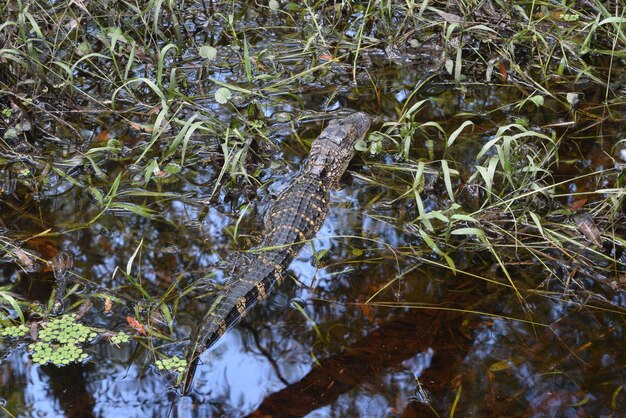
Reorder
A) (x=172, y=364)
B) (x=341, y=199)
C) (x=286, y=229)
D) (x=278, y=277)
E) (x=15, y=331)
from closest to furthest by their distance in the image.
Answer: (x=172, y=364) < (x=15, y=331) < (x=278, y=277) < (x=286, y=229) < (x=341, y=199)

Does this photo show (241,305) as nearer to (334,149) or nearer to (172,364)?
(172,364)

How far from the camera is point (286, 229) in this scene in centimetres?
463

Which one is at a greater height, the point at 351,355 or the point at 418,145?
the point at 418,145

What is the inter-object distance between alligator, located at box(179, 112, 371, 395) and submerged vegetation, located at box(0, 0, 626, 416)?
0.36ft

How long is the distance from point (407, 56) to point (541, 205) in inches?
89.4

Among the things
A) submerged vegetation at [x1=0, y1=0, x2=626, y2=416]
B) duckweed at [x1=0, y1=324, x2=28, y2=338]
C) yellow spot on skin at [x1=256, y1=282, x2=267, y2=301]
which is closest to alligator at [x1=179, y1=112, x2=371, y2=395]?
yellow spot on skin at [x1=256, y1=282, x2=267, y2=301]

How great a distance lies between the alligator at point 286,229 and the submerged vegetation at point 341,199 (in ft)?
0.36

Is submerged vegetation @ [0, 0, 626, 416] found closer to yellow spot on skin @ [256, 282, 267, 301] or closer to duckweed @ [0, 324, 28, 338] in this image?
duckweed @ [0, 324, 28, 338]

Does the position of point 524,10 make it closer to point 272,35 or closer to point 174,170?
point 272,35

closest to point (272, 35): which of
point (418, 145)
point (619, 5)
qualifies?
point (418, 145)

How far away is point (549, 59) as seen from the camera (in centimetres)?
580

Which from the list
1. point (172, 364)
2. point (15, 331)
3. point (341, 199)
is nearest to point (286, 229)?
point (341, 199)

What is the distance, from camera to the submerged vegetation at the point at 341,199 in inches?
152

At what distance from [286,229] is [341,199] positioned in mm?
688
